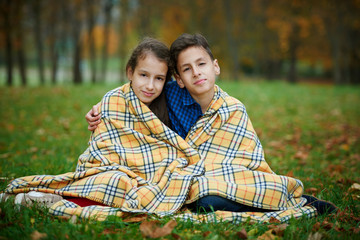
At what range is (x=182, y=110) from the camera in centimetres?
306

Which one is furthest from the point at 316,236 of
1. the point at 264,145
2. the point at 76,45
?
the point at 76,45

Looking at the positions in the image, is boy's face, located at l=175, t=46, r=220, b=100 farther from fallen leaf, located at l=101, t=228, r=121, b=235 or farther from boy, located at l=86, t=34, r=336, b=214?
fallen leaf, located at l=101, t=228, r=121, b=235

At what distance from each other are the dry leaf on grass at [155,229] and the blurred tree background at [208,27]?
15264mm

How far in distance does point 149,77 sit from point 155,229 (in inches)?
55.9

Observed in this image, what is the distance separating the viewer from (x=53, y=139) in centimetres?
592

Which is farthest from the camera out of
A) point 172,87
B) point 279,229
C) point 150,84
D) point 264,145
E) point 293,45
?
point 293,45

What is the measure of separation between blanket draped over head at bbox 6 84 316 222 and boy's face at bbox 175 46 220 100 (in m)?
0.16

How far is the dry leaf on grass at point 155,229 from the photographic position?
6.62ft

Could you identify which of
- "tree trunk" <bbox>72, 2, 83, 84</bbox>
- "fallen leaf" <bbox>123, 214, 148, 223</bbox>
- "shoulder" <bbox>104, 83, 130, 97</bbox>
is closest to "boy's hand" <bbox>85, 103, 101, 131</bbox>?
"shoulder" <bbox>104, 83, 130, 97</bbox>

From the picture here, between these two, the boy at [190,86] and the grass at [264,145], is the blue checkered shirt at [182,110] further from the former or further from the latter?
the grass at [264,145]

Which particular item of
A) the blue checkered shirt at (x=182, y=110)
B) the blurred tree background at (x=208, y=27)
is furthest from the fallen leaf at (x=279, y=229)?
the blurred tree background at (x=208, y=27)

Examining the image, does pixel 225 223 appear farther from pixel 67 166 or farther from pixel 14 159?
pixel 14 159

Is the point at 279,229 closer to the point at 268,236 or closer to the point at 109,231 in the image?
the point at 268,236

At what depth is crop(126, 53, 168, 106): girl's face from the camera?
2936 millimetres
